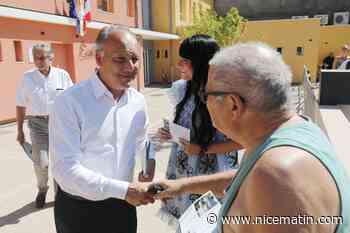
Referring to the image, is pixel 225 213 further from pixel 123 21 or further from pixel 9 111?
pixel 123 21

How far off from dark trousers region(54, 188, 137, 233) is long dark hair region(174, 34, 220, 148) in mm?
691

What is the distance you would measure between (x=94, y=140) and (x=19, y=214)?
283 cm

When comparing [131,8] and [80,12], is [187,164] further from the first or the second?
[131,8]

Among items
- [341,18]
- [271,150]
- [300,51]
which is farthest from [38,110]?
[341,18]

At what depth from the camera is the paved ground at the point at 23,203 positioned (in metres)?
3.93

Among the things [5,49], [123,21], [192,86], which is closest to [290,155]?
[192,86]

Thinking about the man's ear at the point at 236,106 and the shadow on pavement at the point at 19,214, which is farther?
the shadow on pavement at the point at 19,214

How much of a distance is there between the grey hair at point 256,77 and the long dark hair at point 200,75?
111 cm

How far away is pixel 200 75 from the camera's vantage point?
92.7 inches

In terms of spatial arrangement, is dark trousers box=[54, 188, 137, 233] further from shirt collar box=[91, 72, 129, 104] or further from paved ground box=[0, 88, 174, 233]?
paved ground box=[0, 88, 174, 233]

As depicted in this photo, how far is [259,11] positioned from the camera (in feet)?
110

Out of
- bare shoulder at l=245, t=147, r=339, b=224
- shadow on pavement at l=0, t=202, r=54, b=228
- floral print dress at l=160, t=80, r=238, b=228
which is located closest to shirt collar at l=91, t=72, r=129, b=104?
floral print dress at l=160, t=80, r=238, b=228

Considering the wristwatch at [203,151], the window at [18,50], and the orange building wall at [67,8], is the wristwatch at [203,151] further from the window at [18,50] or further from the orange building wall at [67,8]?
the window at [18,50]

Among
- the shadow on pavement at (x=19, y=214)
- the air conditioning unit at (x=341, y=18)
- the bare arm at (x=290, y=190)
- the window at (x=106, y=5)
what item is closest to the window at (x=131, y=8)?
the window at (x=106, y=5)
